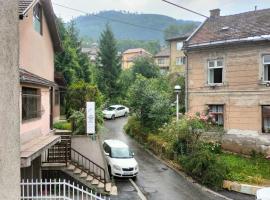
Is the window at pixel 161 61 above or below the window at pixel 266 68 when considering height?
above

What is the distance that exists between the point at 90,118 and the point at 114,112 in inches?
989

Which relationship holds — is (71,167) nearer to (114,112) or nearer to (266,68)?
(266,68)

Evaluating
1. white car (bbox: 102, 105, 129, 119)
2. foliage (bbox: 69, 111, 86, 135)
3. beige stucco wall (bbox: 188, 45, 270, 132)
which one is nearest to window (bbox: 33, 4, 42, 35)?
foliage (bbox: 69, 111, 86, 135)

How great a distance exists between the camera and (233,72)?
86.9ft

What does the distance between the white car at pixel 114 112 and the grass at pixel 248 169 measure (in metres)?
22.1

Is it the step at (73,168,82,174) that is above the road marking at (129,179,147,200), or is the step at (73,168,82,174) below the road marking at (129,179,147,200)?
above

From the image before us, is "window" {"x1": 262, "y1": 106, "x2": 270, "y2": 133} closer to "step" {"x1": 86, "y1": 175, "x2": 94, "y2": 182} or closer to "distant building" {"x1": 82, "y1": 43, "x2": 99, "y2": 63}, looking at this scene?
"step" {"x1": 86, "y1": 175, "x2": 94, "y2": 182}

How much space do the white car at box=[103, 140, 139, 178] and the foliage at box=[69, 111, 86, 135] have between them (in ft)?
7.06

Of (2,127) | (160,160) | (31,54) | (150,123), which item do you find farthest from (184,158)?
(2,127)

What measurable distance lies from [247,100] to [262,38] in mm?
4335

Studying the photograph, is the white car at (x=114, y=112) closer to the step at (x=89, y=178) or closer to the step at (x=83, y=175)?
the step at (x=83, y=175)

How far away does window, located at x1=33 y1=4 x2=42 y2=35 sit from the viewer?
59.8 feet

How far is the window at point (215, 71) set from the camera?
90.0 feet

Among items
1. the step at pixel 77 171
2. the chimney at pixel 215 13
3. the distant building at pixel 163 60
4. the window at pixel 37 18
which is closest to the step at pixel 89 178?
the step at pixel 77 171
